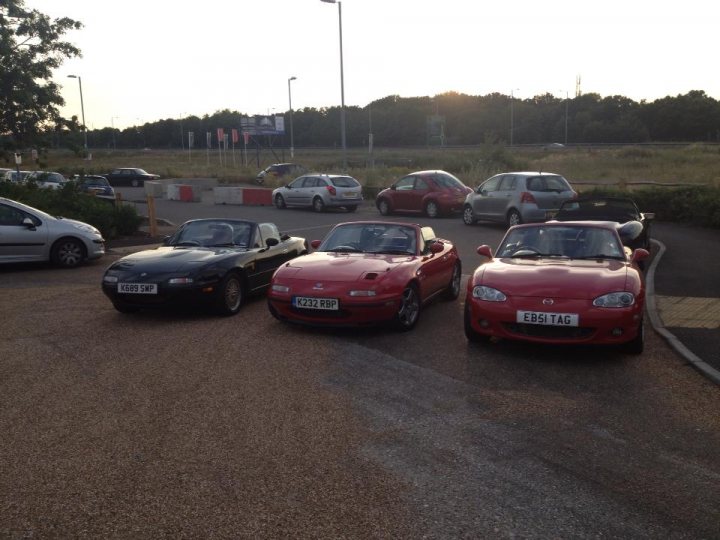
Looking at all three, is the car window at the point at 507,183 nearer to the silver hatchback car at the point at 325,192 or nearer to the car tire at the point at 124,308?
the silver hatchback car at the point at 325,192

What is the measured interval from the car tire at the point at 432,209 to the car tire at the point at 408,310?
16380 mm

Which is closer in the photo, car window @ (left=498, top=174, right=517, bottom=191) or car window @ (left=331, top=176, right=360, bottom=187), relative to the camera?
car window @ (left=498, top=174, right=517, bottom=191)

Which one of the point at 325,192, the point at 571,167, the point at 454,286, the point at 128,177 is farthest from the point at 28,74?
the point at 571,167

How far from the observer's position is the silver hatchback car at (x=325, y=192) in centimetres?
2886

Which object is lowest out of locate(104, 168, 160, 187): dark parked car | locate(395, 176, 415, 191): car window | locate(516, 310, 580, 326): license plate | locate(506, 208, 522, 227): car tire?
locate(104, 168, 160, 187): dark parked car

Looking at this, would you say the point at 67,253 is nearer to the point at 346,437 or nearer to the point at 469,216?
the point at 346,437

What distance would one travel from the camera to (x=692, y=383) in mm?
6766

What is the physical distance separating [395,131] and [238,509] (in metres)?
108

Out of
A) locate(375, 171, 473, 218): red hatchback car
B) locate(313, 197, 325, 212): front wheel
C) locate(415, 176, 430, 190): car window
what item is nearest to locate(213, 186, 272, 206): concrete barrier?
locate(313, 197, 325, 212): front wheel

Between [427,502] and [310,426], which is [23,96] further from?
[427,502]

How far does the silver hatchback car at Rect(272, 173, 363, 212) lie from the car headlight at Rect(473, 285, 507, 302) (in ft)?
69.3

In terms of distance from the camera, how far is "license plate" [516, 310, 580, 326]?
7.32 m

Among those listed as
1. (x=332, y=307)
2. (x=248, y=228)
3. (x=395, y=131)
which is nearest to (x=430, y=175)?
(x=248, y=228)

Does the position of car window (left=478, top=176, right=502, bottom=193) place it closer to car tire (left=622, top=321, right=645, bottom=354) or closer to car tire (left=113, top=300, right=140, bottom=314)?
car tire (left=113, top=300, right=140, bottom=314)
